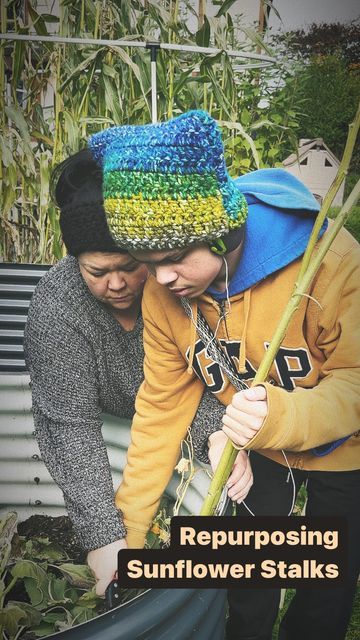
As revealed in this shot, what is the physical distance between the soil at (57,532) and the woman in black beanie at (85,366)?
3cm

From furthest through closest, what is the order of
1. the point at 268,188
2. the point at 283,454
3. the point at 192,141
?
the point at 283,454 → the point at 268,188 → the point at 192,141

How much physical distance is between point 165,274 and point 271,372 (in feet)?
1.02

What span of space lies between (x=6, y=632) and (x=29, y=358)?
2.10 ft

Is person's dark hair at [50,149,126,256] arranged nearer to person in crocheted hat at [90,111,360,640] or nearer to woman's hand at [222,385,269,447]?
person in crocheted hat at [90,111,360,640]

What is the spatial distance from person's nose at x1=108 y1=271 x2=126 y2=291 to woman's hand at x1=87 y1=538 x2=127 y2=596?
1.97 feet

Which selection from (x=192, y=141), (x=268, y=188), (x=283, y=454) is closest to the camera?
(x=192, y=141)

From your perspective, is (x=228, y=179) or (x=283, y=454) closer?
(x=228, y=179)

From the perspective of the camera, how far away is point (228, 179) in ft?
4.32

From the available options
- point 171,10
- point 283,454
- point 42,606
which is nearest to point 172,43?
point 171,10

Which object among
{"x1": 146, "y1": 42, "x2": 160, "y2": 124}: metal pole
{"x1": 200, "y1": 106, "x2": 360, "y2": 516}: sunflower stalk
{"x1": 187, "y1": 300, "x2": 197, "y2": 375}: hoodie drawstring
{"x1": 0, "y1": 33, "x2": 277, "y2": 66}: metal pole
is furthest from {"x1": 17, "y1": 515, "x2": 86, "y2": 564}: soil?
{"x1": 0, "y1": 33, "x2": 277, "y2": 66}: metal pole

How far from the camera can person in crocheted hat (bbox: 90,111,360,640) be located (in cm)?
128

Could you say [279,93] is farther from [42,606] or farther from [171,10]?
[42,606]

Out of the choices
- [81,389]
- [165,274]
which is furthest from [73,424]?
[165,274]

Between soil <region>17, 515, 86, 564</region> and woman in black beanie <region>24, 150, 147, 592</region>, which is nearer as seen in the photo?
woman in black beanie <region>24, 150, 147, 592</region>
